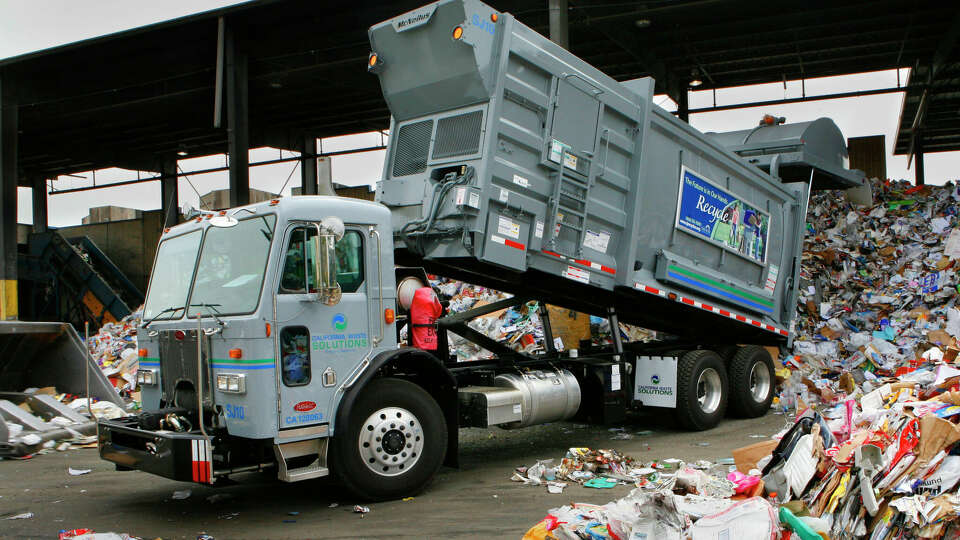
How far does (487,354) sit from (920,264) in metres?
7.03

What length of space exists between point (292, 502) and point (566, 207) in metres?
3.22

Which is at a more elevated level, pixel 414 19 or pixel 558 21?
pixel 558 21

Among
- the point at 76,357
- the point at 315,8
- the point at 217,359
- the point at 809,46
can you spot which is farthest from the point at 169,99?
the point at 217,359

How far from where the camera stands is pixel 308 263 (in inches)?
202

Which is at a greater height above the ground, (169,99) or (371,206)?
(169,99)

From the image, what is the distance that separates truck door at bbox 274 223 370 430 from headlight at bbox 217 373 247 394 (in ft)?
0.72

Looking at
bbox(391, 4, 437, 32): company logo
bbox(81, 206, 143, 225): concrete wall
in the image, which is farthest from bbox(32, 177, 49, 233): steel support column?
bbox(391, 4, 437, 32): company logo

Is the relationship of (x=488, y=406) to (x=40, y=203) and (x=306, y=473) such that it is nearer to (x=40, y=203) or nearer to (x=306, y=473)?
(x=306, y=473)

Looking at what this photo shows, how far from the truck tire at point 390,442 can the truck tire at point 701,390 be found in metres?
3.29

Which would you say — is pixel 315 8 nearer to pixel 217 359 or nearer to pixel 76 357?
pixel 76 357

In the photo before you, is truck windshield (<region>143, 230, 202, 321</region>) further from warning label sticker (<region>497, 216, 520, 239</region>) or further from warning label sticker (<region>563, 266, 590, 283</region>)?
warning label sticker (<region>563, 266, 590, 283</region>)

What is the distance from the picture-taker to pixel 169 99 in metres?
19.5

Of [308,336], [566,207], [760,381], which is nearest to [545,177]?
[566,207]

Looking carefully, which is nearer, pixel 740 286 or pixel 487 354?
pixel 740 286
